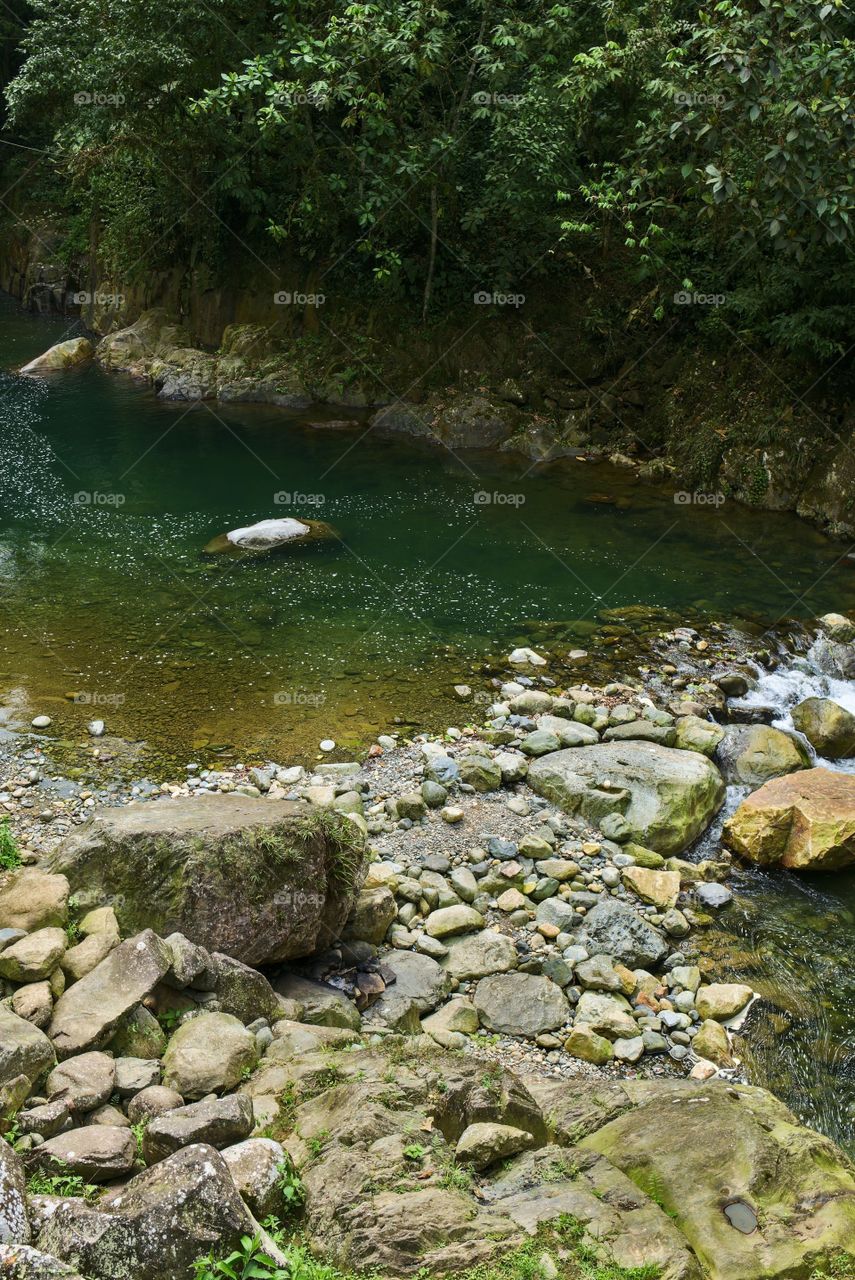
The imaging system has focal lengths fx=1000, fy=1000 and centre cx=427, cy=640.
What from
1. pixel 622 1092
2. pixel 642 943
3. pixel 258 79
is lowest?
pixel 642 943

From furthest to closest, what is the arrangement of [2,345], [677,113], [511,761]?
[2,345] < [677,113] < [511,761]

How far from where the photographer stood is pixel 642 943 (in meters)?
6.27

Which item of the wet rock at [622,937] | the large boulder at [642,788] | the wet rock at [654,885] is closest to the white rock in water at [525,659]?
the large boulder at [642,788]

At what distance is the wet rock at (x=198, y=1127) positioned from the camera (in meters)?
3.40

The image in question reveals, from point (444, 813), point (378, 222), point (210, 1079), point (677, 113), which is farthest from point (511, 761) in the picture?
point (378, 222)

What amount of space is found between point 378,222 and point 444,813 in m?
12.8

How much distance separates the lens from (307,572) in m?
11.7

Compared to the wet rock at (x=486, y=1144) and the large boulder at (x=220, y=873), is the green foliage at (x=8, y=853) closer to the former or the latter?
the large boulder at (x=220, y=873)

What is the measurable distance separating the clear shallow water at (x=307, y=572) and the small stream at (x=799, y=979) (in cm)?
306

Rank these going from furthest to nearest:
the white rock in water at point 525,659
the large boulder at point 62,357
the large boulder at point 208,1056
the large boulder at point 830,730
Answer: the large boulder at point 62,357
the white rock in water at point 525,659
the large boulder at point 830,730
the large boulder at point 208,1056

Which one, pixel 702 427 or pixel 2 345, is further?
pixel 2 345

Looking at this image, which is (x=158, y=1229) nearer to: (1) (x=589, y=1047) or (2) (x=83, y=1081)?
(2) (x=83, y=1081)

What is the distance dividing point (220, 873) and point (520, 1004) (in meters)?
1.91

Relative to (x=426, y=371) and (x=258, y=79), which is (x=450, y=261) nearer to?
(x=426, y=371)
